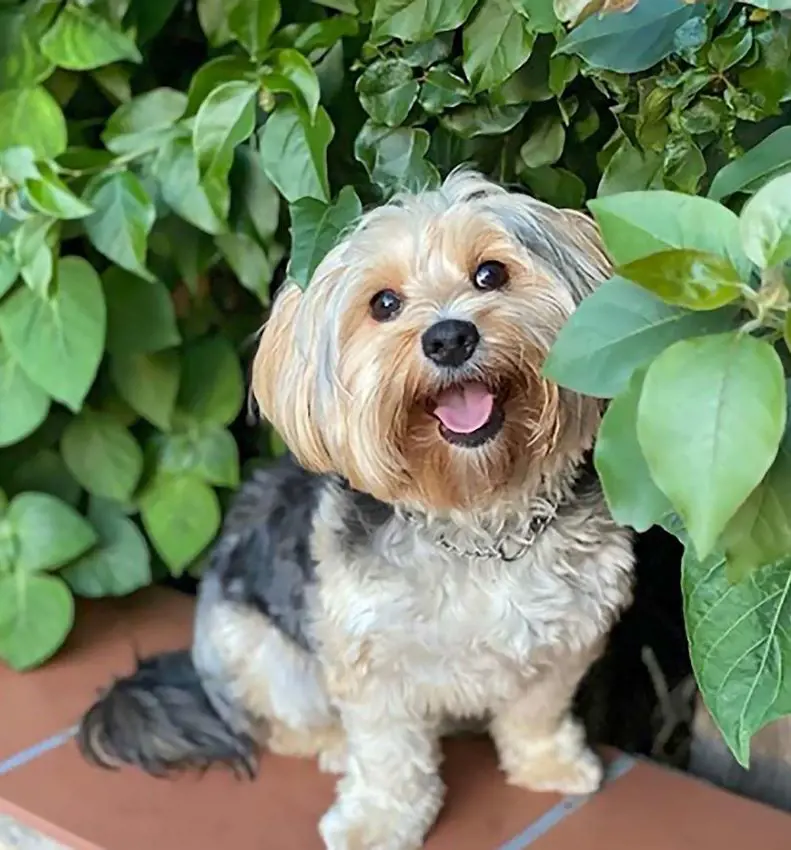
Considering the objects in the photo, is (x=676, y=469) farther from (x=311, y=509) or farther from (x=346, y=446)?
(x=311, y=509)

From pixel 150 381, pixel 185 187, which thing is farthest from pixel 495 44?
pixel 150 381

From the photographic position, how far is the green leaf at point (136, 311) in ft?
4.80

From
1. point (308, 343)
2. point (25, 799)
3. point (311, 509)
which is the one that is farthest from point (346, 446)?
point (25, 799)

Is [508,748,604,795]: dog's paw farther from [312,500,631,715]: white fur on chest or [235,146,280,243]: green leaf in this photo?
[235,146,280,243]: green leaf

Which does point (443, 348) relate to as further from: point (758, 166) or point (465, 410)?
point (758, 166)

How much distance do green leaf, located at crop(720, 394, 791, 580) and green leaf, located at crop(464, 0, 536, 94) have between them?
1.55ft

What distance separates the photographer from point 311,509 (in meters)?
1.32

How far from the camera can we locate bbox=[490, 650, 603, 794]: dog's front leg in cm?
131

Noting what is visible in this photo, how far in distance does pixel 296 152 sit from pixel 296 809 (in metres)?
0.62

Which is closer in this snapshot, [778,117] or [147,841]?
[778,117]

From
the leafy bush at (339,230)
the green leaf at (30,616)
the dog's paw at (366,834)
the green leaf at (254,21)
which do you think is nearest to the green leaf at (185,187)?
the leafy bush at (339,230)

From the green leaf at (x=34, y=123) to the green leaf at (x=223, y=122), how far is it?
0.66ft

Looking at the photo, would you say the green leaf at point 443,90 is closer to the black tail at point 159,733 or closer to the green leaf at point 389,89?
the green leaf at point 389,89

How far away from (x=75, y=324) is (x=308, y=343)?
1.23 ft
